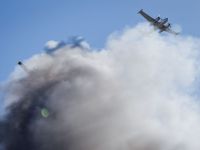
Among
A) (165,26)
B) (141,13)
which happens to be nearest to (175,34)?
(165,26)

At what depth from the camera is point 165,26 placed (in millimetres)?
167000

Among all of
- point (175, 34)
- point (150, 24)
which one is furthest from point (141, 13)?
point (175, 34)

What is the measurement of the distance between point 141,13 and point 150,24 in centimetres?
751

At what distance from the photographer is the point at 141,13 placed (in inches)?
6875

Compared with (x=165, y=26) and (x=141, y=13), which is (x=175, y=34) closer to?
(x=165, y=26)

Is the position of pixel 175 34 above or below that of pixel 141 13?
below

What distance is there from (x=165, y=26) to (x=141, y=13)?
44.2 ft

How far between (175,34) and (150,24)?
14.6 m

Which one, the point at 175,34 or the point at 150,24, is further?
the point at 150,24

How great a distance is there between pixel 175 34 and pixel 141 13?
2167 centimetres

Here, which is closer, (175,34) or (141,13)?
(175,34)

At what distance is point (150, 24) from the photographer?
17038 cm

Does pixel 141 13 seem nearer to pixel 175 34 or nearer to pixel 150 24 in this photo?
pixel 150 24
